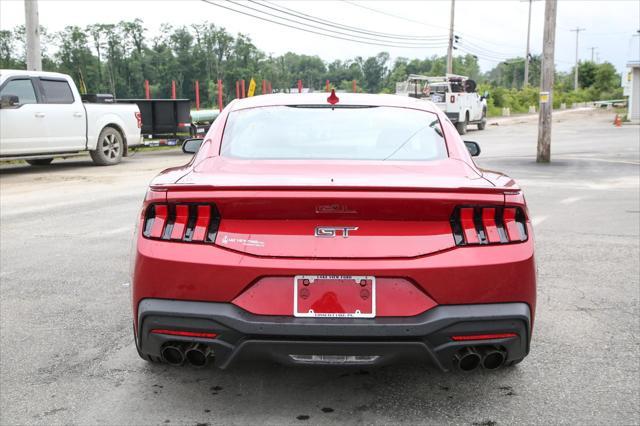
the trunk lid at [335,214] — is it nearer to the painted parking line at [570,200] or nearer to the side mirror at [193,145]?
the side mirror at [193,145]

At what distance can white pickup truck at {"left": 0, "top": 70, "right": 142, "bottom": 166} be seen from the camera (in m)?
14.1

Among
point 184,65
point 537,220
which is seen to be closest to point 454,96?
point 537,220

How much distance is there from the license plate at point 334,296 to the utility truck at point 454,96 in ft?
88.0

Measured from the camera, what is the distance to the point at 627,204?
1059 cm

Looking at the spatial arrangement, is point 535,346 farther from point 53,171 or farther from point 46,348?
point 53,171

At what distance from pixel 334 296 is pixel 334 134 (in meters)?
1.32

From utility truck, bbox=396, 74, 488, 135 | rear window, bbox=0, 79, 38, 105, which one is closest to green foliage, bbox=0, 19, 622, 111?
utility truck, bbox=396, 74, 488, 135

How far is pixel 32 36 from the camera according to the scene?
19812mm

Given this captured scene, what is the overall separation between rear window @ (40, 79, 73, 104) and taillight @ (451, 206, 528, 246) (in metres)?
13.6

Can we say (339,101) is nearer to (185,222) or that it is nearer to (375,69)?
(185,222)

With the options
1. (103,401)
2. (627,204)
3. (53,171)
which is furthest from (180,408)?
(53,171)

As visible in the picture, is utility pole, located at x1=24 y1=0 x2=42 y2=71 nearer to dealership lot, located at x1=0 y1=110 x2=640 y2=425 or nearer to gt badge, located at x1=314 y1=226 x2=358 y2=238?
dealership lot, located at x1=0 y1=110 x2=640 y2=425

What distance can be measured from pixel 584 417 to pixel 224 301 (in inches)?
72.6

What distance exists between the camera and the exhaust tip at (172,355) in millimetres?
3162
